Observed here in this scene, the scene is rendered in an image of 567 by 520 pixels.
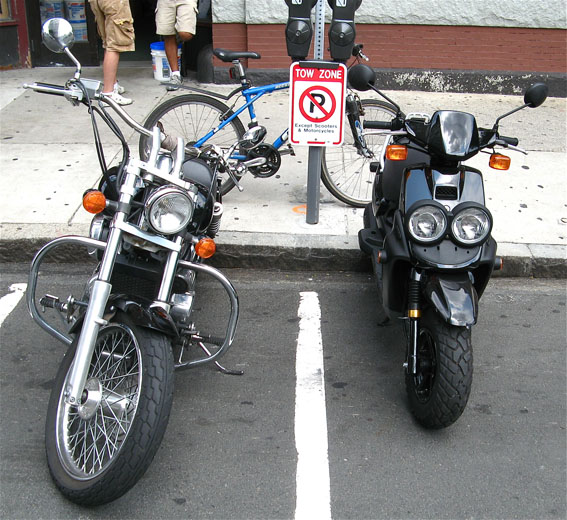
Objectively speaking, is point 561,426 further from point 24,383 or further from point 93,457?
point 24,383

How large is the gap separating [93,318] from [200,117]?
2908 millimetres

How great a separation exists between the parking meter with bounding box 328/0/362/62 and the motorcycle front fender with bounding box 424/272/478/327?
1904 mm

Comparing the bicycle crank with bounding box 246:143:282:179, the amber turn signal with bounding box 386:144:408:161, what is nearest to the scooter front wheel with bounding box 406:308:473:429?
the amber turn signal with bounding box 386:144:408:161

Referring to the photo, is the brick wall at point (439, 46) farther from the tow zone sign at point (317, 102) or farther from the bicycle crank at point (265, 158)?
the tow zone sign at point (317, 102)

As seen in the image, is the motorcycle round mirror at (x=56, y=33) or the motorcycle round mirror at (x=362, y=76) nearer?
the motorcycle round mirror at (x=56, y=33)

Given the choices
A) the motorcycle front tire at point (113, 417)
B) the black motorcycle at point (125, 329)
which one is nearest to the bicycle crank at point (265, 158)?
the black motorcycle at point (125, 329)

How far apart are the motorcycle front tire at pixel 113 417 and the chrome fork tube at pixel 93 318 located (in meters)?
0.10

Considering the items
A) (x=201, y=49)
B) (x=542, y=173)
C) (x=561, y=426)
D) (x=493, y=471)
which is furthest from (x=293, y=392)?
(x=201, y=49)

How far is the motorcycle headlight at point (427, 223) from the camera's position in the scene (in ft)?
10.2

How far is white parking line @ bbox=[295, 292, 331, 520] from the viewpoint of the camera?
8.96ft

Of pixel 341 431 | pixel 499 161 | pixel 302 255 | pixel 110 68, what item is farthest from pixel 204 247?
pixel 110 68

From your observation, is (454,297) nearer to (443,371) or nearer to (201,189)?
(443,371)

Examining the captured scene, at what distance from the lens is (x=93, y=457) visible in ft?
8.96

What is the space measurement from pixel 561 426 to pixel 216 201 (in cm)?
208
